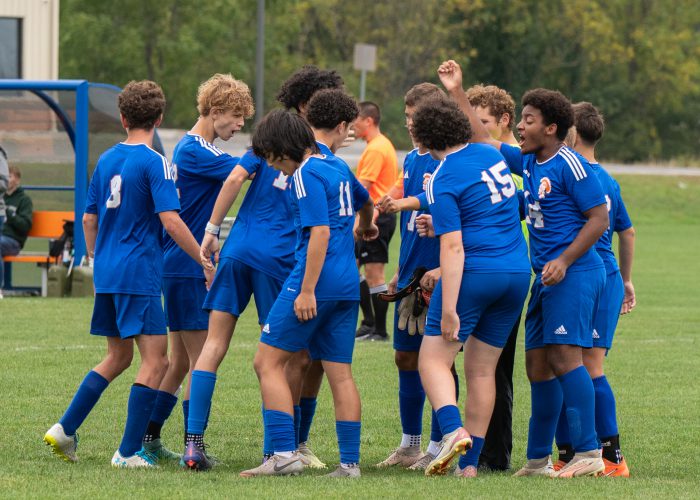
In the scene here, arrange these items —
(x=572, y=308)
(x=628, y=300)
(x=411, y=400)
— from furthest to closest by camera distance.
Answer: (x=628, y=300), (x=411, y=400), (x=572, y=308)

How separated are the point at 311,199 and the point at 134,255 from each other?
3.38 ft

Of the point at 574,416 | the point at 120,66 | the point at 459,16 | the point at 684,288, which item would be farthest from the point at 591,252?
the point at 459,16

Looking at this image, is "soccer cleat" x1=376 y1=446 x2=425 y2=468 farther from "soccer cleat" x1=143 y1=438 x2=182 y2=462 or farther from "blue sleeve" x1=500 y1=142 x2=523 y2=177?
"blue sleeve" x1=500 y1=142 x2=523 y2=177

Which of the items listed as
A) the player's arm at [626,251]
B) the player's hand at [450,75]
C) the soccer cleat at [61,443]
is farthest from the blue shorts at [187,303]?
the player's arm at [626,251]

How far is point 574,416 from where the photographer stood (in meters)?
6.34

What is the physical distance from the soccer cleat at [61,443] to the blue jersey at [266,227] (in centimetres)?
A: 123

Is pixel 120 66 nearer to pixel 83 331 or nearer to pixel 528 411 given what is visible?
pixel 83 331

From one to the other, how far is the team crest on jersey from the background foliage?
1352 inches

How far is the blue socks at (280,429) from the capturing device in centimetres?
619

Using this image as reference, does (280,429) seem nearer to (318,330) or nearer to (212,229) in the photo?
(318,330)

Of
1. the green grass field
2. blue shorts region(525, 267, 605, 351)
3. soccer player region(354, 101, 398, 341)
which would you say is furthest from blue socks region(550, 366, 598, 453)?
soccer player region(354, 101, 398, 341)

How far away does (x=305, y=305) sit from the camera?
6055 mm

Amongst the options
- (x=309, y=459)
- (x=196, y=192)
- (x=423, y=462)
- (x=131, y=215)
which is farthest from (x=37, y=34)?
(x=423, y=462)

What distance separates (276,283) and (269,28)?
1472 inches
